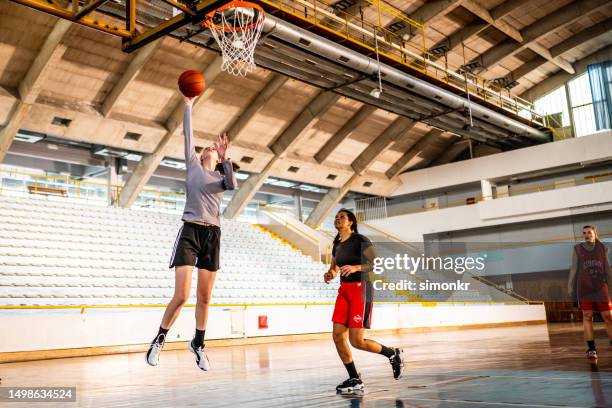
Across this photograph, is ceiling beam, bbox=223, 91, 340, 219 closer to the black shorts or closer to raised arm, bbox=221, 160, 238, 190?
raised arm, bbox=221, 160, 238, 190

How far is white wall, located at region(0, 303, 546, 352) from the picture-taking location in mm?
12453

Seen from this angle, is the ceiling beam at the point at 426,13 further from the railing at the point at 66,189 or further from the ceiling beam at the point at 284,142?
the railing at the point at 66,189

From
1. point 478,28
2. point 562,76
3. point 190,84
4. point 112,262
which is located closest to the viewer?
point 190,84

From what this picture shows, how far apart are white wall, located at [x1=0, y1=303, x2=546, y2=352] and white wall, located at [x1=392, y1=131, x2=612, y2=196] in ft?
32.2

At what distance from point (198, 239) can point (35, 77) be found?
14765 millimetres

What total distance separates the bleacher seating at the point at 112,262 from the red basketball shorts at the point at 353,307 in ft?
35.9

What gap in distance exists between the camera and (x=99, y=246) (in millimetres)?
18141

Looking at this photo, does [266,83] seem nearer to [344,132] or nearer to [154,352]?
[344,132]

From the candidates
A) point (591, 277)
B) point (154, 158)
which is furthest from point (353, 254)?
point (154, 158)

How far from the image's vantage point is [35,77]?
55.7 feet

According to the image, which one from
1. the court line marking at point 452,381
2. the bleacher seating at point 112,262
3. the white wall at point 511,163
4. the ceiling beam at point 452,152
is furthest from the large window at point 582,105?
the court line marking at point 452,381

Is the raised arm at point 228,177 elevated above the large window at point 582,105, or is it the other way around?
the large window at point 582,105

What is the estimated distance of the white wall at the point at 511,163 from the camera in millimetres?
27017

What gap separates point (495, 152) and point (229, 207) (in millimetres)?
15505
